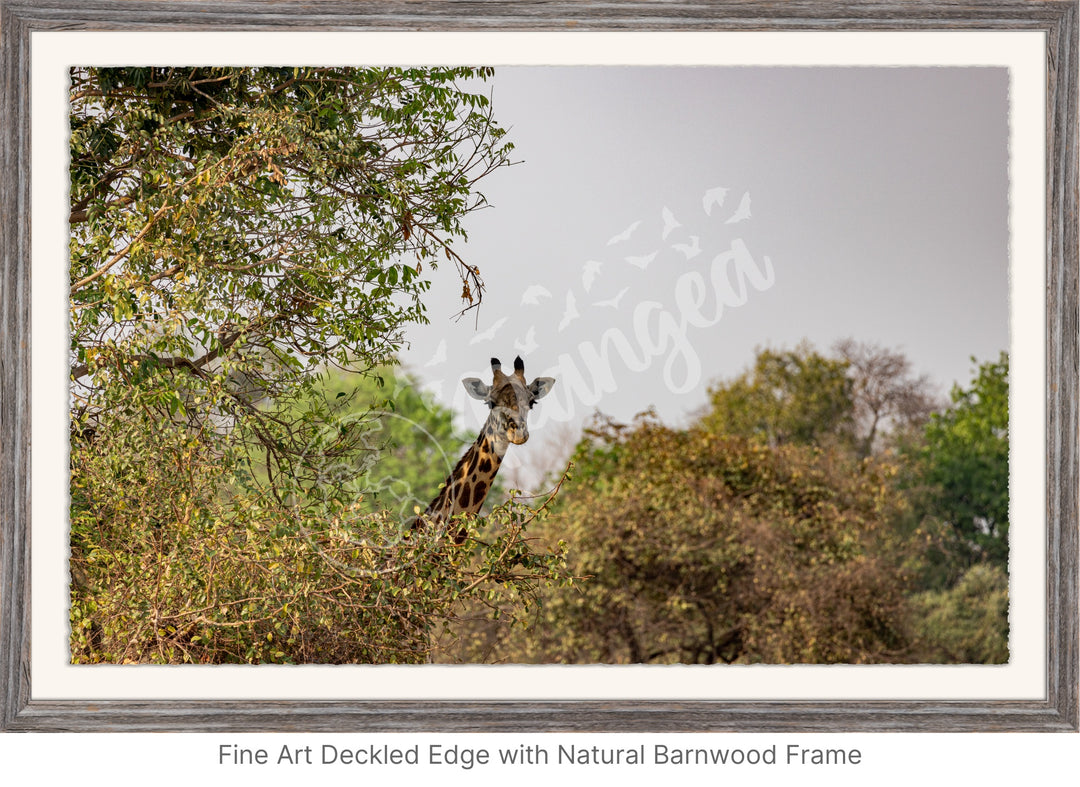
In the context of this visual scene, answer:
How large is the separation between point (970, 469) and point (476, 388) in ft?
17.3

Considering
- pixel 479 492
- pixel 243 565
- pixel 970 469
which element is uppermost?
pixel 479 492

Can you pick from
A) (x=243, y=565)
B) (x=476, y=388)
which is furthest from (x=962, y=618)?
(x=243, y=565)

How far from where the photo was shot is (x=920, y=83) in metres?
6.34

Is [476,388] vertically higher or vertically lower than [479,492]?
higher

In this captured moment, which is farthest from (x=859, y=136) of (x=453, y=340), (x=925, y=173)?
(x=453, y=340)

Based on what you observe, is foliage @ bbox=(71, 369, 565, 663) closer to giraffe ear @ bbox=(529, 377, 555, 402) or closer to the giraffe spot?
the giraffe spot

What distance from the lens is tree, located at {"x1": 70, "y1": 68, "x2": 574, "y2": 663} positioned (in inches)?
157

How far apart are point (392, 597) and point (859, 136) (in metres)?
4.56

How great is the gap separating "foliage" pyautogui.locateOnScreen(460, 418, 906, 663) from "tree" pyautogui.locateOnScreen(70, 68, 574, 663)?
12.4 ft

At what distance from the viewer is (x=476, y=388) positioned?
4.21 m

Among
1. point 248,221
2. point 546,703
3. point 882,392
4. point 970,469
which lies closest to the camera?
point 546,703

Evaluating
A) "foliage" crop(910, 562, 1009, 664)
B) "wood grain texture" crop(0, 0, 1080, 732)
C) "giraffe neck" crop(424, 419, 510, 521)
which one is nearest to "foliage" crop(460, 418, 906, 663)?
"foliage" crop(910, 562, 1009, 664)

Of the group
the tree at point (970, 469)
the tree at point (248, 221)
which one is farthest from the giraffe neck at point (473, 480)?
the tree at point (970, 469)

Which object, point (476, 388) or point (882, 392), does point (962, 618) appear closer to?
point (882, 392)
